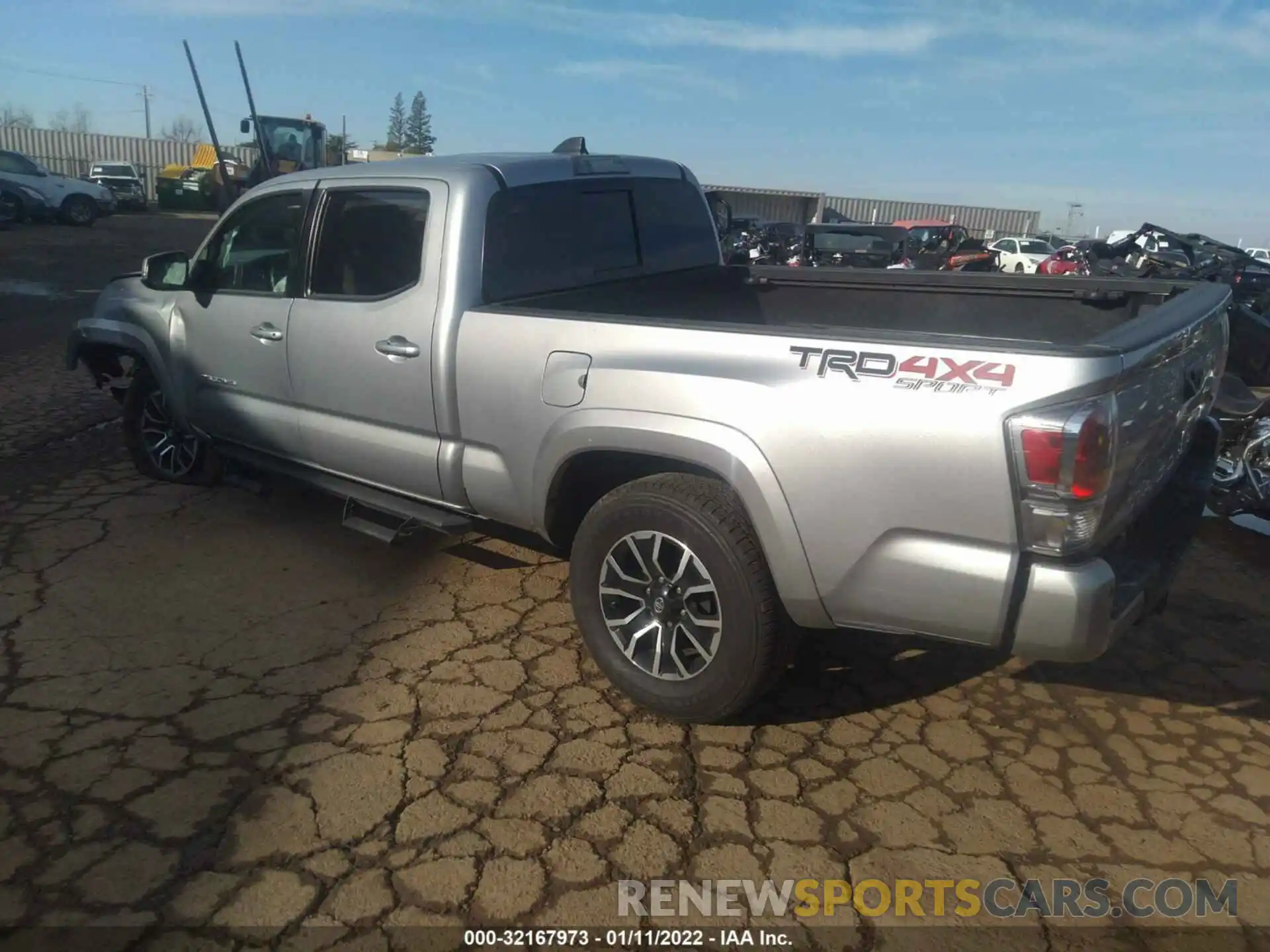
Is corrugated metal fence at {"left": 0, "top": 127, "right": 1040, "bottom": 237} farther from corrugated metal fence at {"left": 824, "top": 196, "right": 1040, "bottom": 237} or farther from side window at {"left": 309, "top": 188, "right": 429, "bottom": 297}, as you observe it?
side window at {"left": 309, "top": 188, "right": 429, "bottom": 297}

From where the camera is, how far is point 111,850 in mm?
2656

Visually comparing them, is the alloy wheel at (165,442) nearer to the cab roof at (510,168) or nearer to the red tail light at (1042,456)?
the cab roof at (510,168)

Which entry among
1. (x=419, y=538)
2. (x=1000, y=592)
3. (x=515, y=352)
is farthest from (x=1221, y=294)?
(x=419, y=538)

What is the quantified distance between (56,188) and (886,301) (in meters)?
25.2

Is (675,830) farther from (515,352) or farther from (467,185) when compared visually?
(467,185)

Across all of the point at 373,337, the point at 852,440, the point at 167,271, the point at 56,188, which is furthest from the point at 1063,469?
the point at 56,188

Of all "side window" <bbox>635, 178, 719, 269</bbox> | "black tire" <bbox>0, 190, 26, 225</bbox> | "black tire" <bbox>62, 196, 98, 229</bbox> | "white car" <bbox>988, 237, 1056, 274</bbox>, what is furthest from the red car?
"black tire" <bbox>0, 190, 26, 225</bbox>

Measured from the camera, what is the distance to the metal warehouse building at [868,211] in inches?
1879

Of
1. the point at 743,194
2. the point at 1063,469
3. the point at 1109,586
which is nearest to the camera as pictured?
the point at 1063,469

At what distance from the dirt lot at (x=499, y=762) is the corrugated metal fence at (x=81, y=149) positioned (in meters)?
40.3

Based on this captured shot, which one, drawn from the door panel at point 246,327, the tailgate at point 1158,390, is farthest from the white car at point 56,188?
the tailgate at point 1158,390

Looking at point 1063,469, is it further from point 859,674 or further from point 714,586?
point 859,674

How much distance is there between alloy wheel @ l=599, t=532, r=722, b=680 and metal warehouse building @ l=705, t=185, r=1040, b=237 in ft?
140

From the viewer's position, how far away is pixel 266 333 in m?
4.43
